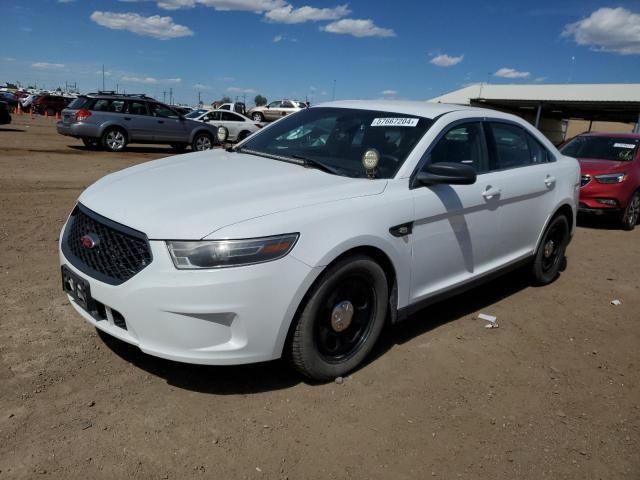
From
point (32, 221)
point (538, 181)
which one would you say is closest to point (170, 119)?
point (32, 221)

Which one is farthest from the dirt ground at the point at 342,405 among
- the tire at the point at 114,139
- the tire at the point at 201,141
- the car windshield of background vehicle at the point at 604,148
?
the tire at the point at 201,141

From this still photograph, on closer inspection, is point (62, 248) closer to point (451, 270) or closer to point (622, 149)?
point (451, 270)

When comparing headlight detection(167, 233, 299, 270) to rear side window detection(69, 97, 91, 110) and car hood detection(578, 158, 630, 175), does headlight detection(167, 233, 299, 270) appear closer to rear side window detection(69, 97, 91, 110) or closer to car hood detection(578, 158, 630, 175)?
car hood detection(578, 158, 630, 175)

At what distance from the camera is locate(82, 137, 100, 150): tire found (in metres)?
16.2

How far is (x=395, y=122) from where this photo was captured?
13.0ft

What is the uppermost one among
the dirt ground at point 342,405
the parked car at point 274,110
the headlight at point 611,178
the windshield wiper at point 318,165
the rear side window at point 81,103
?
the parked car at point 274,110

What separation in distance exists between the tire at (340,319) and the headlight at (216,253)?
43 centimetres

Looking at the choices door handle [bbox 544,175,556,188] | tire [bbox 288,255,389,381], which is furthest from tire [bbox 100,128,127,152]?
tire [bbox 288,255,389,381]

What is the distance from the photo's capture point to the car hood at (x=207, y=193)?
2807 mm

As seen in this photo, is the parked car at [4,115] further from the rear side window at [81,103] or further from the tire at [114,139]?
the tire at [114,139]

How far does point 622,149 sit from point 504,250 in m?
6.39

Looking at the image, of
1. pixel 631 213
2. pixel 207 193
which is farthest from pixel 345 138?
pixel 631 213

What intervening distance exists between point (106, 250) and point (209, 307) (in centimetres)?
72

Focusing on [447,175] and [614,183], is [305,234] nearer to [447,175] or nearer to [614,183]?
[447,175]
